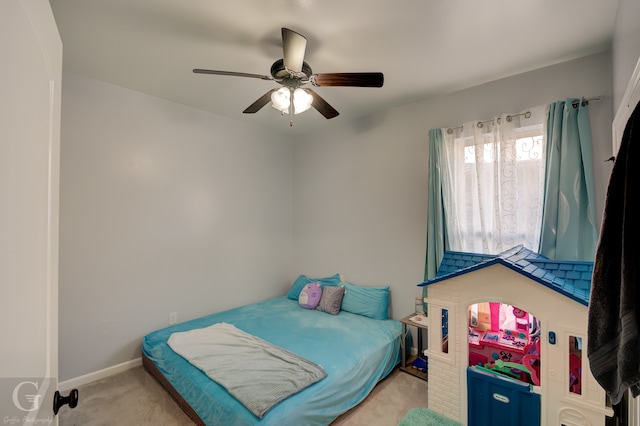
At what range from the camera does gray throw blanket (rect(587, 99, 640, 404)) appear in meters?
0.74

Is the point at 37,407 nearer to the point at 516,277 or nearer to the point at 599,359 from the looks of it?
the point at 599,359

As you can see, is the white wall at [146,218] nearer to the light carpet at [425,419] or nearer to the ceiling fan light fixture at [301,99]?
the ceiling fan light fixture at [301,99]

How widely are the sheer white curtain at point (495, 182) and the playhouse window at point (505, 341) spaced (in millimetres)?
540

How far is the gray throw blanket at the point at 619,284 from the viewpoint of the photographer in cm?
74

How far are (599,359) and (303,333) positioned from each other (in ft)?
7.03

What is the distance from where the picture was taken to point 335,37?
6.19ft

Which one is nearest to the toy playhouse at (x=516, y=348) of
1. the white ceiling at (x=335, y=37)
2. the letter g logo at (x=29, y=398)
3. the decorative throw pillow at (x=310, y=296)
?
the white ceiling at (x=335, y=37)

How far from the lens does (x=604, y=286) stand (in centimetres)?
83

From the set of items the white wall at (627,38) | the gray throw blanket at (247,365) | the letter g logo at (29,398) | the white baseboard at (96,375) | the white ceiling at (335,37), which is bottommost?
the white baseboard at (96,375)

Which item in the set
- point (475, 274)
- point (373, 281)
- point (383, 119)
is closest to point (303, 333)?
point (373, 281)

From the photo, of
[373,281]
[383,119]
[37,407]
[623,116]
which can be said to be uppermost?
[383,119]

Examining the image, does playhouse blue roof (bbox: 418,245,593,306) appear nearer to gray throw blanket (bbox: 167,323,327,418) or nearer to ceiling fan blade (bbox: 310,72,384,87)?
gray throw blanket (bbox: 167,323,327,418)

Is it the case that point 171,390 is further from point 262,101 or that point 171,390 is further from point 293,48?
point 293,48

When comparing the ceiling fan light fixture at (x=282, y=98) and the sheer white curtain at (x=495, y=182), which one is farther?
the sheer white curtain at (x=495, y=182)
